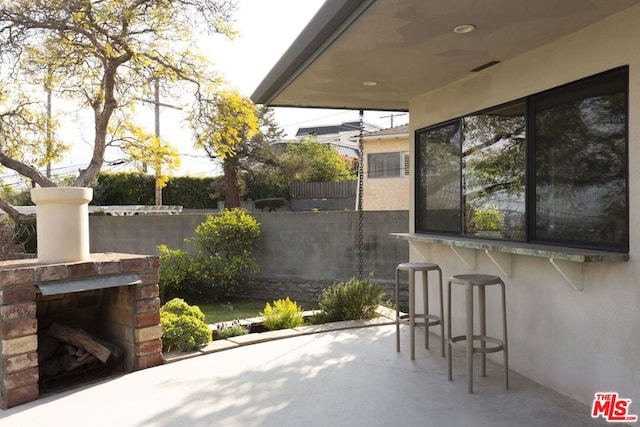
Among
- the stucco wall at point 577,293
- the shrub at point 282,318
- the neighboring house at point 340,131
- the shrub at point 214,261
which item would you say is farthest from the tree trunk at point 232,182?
the stucco wall at point 577,293

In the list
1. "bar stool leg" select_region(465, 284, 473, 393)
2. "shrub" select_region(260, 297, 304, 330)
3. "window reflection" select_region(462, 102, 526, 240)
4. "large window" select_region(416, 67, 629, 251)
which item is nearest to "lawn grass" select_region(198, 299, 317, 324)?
"shrub" select_region(260, 297, 304, 330)

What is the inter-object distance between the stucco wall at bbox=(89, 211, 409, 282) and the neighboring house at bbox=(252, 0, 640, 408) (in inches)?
178

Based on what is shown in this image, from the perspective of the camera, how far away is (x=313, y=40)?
3.35 metres

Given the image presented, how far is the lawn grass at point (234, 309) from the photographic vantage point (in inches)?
313

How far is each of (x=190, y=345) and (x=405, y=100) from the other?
3.45m

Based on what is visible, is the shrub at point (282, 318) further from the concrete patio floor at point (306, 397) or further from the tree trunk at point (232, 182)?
the tree trunk at point (232, 182)

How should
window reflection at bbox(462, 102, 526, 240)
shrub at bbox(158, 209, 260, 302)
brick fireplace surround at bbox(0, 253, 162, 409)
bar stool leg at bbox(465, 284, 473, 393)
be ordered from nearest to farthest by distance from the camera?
brick fireplace surround at bbox(0, 253, 162, 409) → bar stool leg at bbox(465, 284, 473, 393) → window reflection at bbox(462, 102, 526, 240) → shrub at bbox(158, 209, 260, 302)

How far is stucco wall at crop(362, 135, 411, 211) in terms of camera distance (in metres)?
14.2

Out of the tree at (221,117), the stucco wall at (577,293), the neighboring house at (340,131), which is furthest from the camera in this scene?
the neighboring house at (340,131)

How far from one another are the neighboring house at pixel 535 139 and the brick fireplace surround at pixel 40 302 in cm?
214

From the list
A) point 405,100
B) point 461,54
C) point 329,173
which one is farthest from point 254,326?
point 329,173

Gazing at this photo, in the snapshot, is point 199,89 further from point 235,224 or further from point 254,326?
point 254,326

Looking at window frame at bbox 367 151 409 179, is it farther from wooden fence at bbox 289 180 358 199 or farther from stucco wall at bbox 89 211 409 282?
stucco wall at bbox 89 211 409 282

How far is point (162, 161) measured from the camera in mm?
8023
